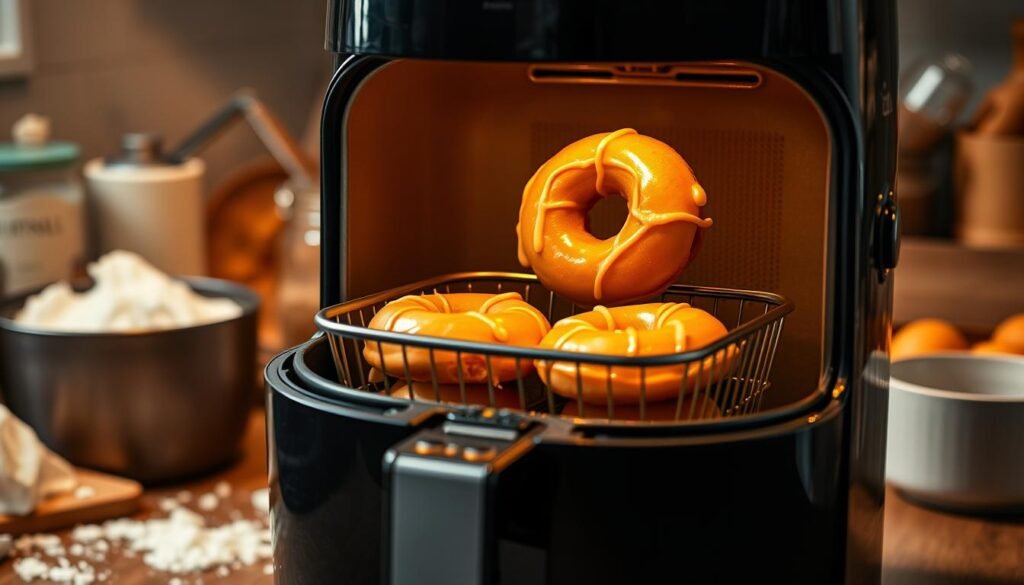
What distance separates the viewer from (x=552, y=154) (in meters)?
0.74

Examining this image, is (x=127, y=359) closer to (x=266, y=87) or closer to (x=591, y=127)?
(x=591, y=127)

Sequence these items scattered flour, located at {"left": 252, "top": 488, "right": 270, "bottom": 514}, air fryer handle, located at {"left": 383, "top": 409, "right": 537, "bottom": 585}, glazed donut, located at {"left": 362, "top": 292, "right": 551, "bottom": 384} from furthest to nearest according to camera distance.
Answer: scattered flour, located at {"left": 252, "top": 488, "right": 270, "bottom": 514} → glazed donut, located at {"left": 362, "top": 292, "right": 551, "bottom": 384} → air fryer handle, located at {"left": 383, "top": 409, "right": 537, "bottom": 585}

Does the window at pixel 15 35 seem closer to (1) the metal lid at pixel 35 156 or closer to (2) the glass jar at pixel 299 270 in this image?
(1) the metal lid at pixel 35 156

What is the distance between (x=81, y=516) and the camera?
0.97m

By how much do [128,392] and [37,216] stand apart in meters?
0.26

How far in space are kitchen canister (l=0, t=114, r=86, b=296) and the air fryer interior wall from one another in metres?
0.58

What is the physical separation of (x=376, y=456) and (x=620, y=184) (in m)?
→ 0.18

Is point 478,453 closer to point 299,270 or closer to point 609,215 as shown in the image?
point 609,215

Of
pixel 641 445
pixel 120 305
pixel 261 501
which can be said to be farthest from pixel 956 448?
pixel 120 305

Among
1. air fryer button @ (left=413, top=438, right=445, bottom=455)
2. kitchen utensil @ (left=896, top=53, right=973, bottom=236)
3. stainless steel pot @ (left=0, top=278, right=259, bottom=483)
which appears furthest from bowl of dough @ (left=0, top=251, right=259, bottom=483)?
kitchen utensil @ (left=896, top=53, right=973, bottom=236)

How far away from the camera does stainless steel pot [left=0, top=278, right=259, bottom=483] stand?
1022 mm

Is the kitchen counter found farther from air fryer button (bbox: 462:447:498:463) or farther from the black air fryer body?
air fryer button (bbox: 462:447:498:463)

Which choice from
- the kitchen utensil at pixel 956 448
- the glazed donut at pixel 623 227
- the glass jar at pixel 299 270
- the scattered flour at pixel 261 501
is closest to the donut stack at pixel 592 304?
the glazed donut at pixel 623 227

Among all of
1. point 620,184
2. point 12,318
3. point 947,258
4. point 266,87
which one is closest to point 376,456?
point 620,184
